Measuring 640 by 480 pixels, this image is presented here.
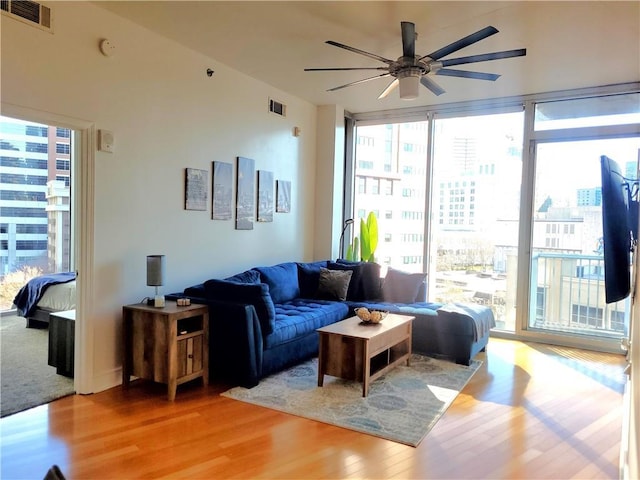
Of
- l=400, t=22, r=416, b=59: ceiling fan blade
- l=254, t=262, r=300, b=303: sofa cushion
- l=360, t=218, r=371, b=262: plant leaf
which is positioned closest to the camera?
l=400, t=22, r=416, b=59: ceiling fan blade

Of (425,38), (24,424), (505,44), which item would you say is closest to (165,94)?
(425,38)

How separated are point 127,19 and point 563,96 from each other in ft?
15.4

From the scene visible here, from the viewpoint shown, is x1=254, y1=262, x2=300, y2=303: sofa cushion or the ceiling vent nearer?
the ceiling vent

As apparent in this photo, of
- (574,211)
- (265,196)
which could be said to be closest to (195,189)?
(265,196)

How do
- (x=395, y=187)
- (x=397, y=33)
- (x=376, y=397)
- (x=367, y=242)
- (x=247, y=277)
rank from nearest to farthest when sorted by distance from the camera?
(x=376, y=397)
(x=397, y=33)
(x=247, y=277)
(x=367, y=242)
(x=395, y=187)

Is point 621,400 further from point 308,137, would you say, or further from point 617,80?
point 308,137

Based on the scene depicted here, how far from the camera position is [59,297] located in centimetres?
502

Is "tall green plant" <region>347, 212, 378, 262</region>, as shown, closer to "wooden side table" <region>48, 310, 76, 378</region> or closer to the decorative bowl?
the decorative bowl

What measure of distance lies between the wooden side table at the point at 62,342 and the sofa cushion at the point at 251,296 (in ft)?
3.84

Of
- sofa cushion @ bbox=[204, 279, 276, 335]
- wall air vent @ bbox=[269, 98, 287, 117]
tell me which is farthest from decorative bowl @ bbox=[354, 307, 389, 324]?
wall air vent @ bbox=[269, 98, 287, 117]

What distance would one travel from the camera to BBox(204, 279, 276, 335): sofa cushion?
365cm

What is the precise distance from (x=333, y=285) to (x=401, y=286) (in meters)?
0.82

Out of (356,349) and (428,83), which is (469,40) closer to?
(428,83)

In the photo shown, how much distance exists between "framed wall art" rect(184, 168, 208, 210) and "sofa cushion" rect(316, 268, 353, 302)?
1.67m
